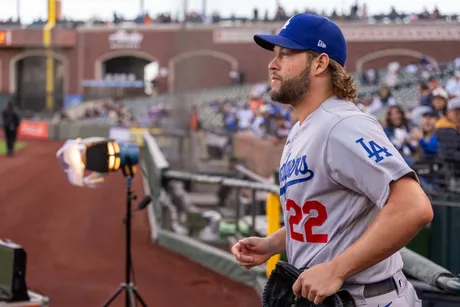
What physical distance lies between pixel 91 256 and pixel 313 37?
649 centimetres

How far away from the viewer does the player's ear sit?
7.11 feet

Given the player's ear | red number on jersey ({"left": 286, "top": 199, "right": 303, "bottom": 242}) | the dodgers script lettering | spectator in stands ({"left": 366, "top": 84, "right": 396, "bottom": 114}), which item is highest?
the player's ear

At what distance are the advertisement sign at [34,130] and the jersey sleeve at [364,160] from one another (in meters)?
32.8


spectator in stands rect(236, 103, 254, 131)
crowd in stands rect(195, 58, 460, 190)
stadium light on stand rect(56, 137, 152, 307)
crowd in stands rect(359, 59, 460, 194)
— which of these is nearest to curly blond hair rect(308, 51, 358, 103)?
stadium light on stand rect(56, 137, 152, 307)

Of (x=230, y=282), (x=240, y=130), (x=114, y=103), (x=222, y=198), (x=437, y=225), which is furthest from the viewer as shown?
(x=114, y=103)

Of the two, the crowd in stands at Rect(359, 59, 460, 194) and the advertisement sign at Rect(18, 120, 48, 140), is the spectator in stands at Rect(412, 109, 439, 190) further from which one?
the advertisement sign at Rect(18, 120, 48, 140)

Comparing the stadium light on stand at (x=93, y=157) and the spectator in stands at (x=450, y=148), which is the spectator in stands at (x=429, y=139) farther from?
the stadium light on stand at (x=93, y=157)

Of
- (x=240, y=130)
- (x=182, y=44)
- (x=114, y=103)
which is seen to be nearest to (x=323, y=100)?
(x=182, y=44)

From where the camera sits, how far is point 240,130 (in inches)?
728

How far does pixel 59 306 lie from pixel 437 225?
11.1 ft

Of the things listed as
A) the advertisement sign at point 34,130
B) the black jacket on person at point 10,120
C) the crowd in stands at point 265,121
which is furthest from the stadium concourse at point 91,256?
the advertisement sign at point 34,130

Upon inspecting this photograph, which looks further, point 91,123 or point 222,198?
point 91,123

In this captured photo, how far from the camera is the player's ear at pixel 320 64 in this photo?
7.11 ft

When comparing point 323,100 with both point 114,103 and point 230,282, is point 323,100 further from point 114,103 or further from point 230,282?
point 114,103
